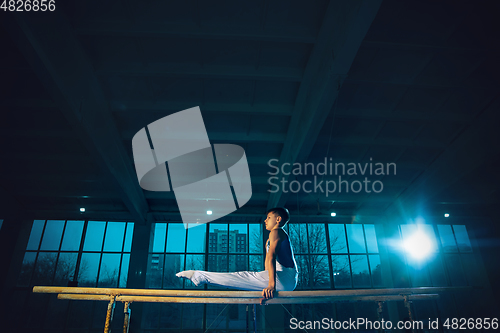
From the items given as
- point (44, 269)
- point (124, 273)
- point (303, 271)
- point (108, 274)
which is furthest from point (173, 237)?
point (303, 271)

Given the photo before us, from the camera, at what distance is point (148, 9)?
15.2 ft

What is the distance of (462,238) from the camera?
13.9m

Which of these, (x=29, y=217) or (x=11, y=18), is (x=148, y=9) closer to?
(x=11, y=18)

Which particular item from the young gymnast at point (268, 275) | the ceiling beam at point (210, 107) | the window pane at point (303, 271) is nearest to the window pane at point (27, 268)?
the ceiling beam at point (210, 107)

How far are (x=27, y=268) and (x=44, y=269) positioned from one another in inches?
24.6

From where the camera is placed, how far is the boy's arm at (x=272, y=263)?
3.16 m

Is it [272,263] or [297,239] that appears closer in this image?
[272,263]

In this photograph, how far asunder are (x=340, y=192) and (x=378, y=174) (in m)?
1.64

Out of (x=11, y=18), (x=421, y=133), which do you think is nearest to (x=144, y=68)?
(x=11, y=18)

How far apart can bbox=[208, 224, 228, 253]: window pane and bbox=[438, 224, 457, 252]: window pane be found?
11.0 m

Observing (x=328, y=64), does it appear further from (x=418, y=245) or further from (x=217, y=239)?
(x=418, y=245)

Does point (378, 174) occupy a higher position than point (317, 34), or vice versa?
point (317, 34)

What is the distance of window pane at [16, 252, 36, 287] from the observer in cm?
1189

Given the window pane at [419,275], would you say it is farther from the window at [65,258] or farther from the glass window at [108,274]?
the glass window at [108,274]
